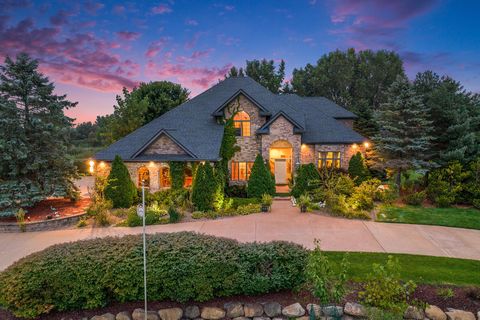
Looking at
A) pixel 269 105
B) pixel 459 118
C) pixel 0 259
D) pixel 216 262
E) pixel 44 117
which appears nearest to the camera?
pixel 216 262

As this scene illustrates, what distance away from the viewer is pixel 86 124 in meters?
72.6

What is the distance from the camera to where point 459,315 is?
6.07 m

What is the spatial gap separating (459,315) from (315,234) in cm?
568

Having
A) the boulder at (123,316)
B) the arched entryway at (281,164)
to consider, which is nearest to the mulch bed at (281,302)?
the boulder at (123,316)

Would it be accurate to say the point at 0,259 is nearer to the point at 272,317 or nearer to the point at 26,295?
the point at 26,295

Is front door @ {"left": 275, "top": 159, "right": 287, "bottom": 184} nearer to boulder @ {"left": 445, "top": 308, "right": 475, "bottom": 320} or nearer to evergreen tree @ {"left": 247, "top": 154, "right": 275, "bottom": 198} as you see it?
evergreen tree @ {"left": 247, "top": 154, "right": 275, "bottom": 198}

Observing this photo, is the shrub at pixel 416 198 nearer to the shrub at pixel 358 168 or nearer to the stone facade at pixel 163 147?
the shrub at pixel 358 168

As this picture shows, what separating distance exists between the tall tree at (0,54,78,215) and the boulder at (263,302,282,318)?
12.9m

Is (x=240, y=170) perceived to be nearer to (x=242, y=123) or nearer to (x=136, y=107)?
(x=242, y=123)

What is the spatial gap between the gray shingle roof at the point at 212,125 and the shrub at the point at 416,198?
6.01m

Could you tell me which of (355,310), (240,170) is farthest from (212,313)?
(240,170)

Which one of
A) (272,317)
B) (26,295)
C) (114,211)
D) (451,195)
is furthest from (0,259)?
(451,195)

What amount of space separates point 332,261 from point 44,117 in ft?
50.5

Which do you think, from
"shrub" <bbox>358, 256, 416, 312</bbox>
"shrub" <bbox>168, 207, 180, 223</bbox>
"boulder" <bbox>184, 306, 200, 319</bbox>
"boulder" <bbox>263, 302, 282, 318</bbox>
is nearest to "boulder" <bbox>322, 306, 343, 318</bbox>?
"shrub" <bbox>358, 256, 416, 312</bbox>
